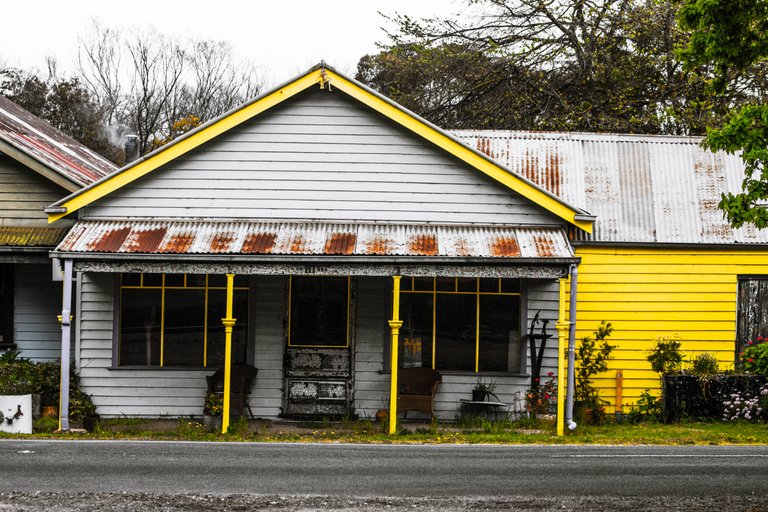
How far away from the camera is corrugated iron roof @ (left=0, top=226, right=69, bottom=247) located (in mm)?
18078

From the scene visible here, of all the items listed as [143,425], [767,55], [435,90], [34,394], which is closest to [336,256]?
[143,425]

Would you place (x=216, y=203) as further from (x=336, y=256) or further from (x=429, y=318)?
(x=429, y=318)

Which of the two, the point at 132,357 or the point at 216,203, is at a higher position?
the point at 216,203

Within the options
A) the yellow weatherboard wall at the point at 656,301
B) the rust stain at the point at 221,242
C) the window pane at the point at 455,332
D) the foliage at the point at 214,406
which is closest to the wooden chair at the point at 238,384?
the foliage at the point at 214,406

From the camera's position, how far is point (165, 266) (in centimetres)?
1598

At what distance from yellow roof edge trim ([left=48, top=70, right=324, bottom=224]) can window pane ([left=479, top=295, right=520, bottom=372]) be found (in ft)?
16.0

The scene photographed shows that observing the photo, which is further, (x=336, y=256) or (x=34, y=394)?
(x=34, y=394)

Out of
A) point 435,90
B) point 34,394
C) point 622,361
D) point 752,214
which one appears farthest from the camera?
point 435,90

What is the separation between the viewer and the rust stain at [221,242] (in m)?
16.1

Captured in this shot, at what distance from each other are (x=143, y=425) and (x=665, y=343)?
9.13 meters

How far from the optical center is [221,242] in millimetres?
16391

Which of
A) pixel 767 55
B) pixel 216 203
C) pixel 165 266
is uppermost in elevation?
pixel 767 55

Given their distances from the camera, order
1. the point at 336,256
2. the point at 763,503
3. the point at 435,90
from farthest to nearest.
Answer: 1. the point at 435,90
2. the point at 336,256
3. the point at 763,503

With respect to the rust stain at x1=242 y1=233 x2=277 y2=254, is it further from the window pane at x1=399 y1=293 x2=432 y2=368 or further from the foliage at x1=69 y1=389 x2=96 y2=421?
the foliage at x1=69 y1=389 x2=96 y2=421
